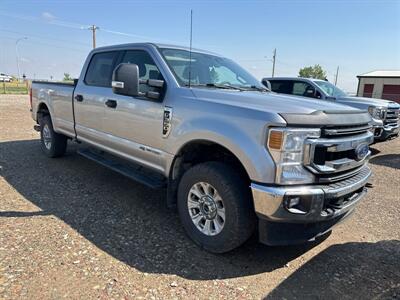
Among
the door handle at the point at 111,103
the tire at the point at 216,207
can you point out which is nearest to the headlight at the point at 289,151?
the tire at the point at 216,207

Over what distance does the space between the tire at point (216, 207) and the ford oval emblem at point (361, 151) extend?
3.55ft

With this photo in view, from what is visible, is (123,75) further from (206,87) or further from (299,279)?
(299,279)

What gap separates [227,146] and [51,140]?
466cm

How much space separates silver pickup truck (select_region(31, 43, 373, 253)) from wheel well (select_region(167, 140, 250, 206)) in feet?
0.04

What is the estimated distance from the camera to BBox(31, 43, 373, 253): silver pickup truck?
8.44ft

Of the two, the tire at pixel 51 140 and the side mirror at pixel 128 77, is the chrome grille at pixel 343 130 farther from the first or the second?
the tire at pixel 51 140

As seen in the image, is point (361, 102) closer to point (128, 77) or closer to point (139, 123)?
point (139, 123)

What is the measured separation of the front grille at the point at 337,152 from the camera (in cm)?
261

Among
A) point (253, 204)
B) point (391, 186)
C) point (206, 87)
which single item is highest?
point (206, 87)

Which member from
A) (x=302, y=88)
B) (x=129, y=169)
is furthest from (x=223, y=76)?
(x=302, y=88)

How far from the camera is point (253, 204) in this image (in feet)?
9.24

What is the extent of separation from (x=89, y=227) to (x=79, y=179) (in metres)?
1.80

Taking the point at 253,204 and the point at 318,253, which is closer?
the point at 253,204

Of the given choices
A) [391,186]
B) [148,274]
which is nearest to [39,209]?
[148,274]
